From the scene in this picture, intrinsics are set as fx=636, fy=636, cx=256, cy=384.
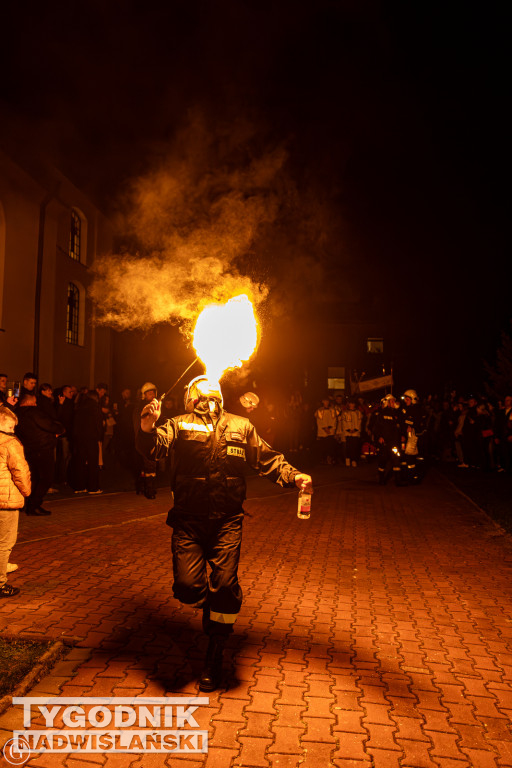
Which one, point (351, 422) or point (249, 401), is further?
point (351, 422)

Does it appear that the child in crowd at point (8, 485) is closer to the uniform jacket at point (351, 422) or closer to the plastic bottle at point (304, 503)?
the plastic bottle at point (304, 503)

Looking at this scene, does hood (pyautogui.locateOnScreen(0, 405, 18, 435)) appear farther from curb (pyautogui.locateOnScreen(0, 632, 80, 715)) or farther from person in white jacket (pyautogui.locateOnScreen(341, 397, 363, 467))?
person in white jacket (pyautogui.locateOnScreen(341, 397, 363, 467))

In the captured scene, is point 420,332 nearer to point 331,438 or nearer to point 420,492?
point 331,438

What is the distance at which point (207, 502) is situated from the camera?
4.30 metres

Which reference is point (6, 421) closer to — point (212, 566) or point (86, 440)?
point (212, 566)

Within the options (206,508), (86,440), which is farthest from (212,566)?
(86,440)

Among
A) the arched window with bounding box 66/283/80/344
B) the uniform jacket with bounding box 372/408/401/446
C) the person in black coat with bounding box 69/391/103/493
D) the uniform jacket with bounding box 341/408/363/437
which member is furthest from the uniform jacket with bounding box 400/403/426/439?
the arched window with bounding box 66/283/80/344

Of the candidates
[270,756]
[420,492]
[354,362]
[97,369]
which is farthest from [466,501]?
[354,362]

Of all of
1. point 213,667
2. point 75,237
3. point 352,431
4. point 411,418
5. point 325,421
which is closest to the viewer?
point 213,667

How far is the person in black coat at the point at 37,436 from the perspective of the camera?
31.2 feet

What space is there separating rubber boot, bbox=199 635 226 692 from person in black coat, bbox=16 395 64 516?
20.2 ft

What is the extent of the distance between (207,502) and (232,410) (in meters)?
14.1

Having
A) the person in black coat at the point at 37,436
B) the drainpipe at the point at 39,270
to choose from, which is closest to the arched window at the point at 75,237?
the drainpipe at the point at 39,270

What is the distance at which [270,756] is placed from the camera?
334 cm
